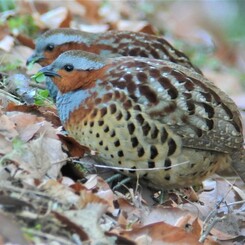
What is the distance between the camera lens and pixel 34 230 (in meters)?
4.11

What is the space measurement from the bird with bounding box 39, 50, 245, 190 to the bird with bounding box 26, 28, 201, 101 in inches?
57.6

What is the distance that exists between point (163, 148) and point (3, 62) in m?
2.19

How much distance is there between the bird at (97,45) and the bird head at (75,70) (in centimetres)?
156

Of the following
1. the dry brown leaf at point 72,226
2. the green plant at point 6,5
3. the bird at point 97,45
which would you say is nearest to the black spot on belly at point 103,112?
the dry brown leaf at point 72,226

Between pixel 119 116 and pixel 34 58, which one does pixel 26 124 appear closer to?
pixel 119 116

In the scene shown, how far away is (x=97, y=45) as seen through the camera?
7422 millimetres

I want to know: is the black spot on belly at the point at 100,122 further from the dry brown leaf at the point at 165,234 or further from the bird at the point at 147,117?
the dry brown leaf at the point at 165,234

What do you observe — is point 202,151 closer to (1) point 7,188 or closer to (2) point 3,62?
(1) point 7,188

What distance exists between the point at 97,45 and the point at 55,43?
0.37 metres

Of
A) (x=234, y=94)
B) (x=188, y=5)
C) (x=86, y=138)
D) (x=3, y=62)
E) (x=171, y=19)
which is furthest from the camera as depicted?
(x=188, y=5)

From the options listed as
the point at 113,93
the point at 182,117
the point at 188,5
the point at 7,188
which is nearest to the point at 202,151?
the point at 182,117

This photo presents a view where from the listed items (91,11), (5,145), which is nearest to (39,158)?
(5,145)

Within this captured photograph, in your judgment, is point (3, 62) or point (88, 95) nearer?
point (88, 95)

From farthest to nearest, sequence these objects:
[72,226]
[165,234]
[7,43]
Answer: [7,43]
[165,234]
[72,226]
